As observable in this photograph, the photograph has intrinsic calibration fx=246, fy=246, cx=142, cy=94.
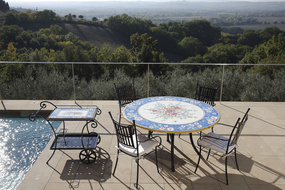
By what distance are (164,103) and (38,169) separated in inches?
74.2

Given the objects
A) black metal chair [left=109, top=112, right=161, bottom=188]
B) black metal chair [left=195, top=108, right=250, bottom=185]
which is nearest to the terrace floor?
black metal chair [left=195, top=108, right=250, bottom=185]

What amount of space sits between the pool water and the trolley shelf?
1.65 feet

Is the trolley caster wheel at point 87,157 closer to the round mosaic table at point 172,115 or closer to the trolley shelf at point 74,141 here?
the trolley shelf at point 74,141

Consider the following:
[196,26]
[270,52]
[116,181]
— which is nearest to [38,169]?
[116,181]

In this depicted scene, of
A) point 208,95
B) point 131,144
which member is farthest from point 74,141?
point 208,95

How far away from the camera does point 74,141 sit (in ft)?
10.9

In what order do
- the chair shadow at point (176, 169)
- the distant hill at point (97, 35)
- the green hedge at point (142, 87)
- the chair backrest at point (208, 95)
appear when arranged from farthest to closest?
the distant hill at point (97, 35), the green hedge at point (142, 87), the chair backrest at point (208, 95), the chair shadow at point (176, 169)

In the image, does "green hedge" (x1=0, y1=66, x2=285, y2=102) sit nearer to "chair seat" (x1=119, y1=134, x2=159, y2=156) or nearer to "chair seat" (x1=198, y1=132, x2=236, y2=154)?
"chair seat" (x1=119, y1=134, x2=159, y2=156)

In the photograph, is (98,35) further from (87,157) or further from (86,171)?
(86,171)

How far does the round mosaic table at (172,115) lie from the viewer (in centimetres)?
284

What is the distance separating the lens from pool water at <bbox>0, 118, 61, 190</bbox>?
10.1 ft

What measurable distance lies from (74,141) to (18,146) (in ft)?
3.52

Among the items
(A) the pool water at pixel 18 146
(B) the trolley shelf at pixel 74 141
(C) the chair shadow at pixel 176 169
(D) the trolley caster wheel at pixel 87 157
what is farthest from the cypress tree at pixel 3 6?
(C) the chair shadow at pixel 176 169

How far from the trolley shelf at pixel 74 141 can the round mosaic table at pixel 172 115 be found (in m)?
0.58
